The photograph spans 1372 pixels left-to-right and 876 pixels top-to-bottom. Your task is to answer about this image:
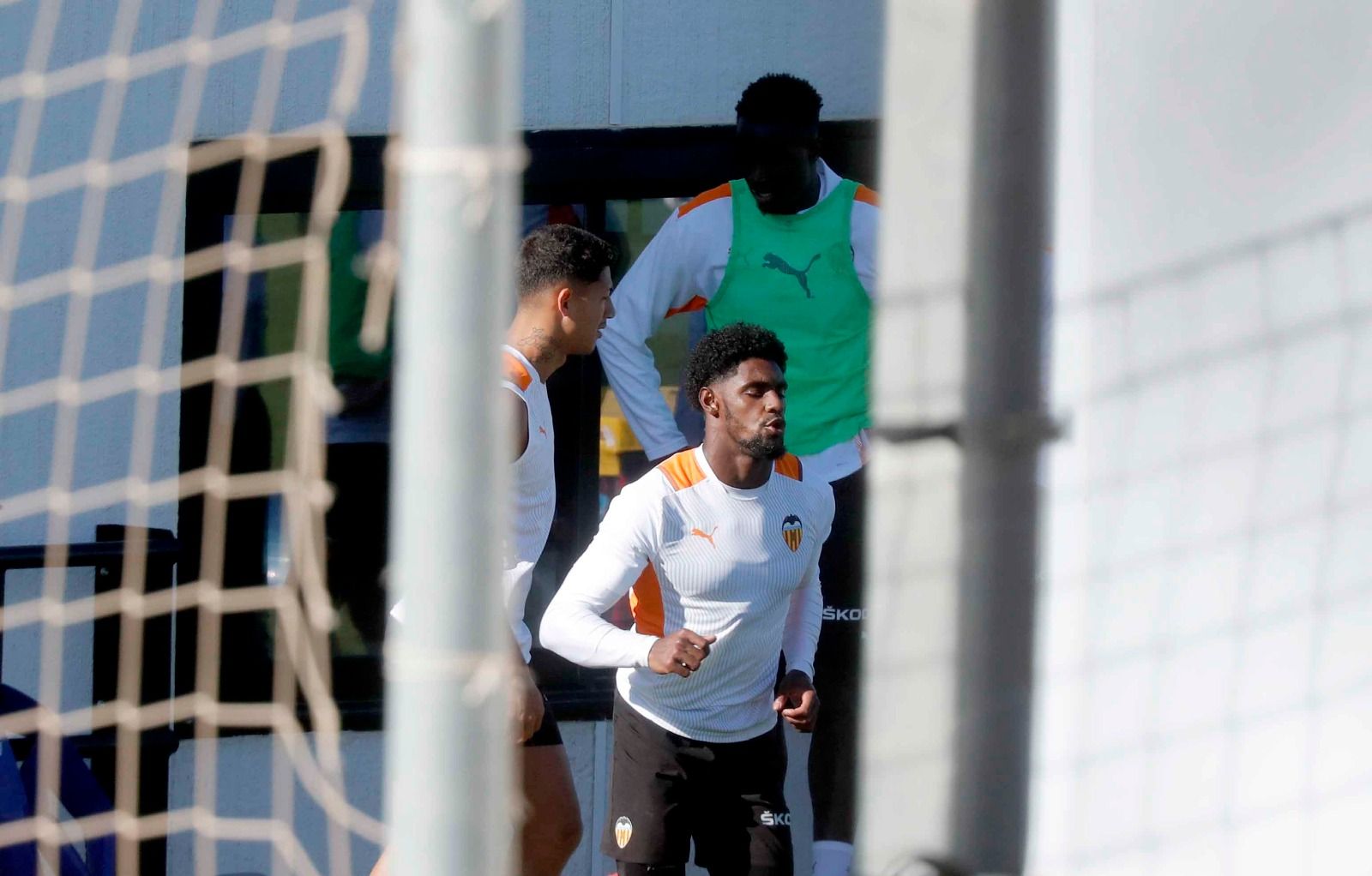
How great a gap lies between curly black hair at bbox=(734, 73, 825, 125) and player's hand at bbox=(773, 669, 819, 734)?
1595 mm

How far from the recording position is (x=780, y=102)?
14.3ft

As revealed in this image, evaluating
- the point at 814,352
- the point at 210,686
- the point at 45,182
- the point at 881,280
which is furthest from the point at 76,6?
the point at 881,280

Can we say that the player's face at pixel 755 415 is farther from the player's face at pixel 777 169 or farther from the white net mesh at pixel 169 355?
the white net mesh at pixel 169 355

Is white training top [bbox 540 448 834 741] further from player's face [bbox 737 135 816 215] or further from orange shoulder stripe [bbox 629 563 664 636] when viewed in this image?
player's face [bbox 737 135 816 215]

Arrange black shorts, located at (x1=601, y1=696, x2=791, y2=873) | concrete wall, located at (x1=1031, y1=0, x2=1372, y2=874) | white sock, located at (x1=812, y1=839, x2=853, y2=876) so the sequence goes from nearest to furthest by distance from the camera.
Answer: concrete wall, located at (x1=1031, y1=0, x2=1372, y2=874) → black shorts, located at (x1=601, y1=696, x2=791, y2=873) → white sock, located at (x1=812, y1=839, x2=853, y2=876)

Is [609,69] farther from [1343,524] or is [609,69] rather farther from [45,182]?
[1343,524]

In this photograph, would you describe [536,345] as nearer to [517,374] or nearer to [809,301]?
[517,374]

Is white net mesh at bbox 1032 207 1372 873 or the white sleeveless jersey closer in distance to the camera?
white net mesh at bbox 1032 207 1372 873

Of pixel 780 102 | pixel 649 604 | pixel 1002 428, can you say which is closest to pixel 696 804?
pixel 649 604

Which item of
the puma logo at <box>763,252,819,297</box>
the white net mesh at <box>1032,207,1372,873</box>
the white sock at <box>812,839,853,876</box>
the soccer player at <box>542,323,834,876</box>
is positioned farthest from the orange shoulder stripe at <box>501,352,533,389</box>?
the white net mesh at <box>1032,207,1372,873</box>

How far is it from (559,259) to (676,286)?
759 millimetres

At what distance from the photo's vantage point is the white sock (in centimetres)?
422

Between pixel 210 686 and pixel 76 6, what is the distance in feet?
6.90

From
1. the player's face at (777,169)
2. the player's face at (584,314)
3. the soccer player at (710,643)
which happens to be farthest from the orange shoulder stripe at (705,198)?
the soccer player at (710,643)
